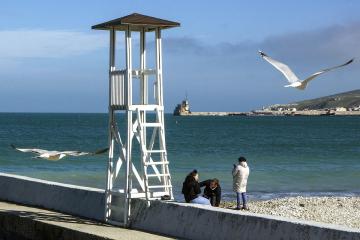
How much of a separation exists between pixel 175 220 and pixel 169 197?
91cm

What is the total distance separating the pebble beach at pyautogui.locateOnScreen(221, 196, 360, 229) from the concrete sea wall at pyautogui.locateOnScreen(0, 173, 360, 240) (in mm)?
7359

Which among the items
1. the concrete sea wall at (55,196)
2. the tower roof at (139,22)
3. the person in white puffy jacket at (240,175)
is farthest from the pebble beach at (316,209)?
the tower roof at (139,22)

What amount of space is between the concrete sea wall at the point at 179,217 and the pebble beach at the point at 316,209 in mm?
7359

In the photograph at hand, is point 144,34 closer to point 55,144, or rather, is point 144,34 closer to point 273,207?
point 273,207

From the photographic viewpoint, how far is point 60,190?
51.6ft

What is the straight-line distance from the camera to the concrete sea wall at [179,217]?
10617 mm

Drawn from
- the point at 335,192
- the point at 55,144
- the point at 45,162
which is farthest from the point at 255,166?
the point at 55,144

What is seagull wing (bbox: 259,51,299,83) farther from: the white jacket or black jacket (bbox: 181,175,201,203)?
the white jacket

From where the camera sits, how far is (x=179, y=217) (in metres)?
12.6

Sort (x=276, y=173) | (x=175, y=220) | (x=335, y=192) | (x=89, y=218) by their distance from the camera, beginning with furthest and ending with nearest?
(x=276, y=173), (x=335, y=192), (x=89, y=218), (x=175, y=220)

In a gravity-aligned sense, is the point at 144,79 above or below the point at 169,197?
above

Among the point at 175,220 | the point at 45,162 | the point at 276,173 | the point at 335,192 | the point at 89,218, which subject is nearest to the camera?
the point at 175,220

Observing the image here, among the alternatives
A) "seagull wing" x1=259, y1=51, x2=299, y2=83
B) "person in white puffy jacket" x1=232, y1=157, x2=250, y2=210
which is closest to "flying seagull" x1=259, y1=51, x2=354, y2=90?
"seagull wing" x1=259, y1=51, x2=299, y2=83

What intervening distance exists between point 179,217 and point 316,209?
36.6ft
